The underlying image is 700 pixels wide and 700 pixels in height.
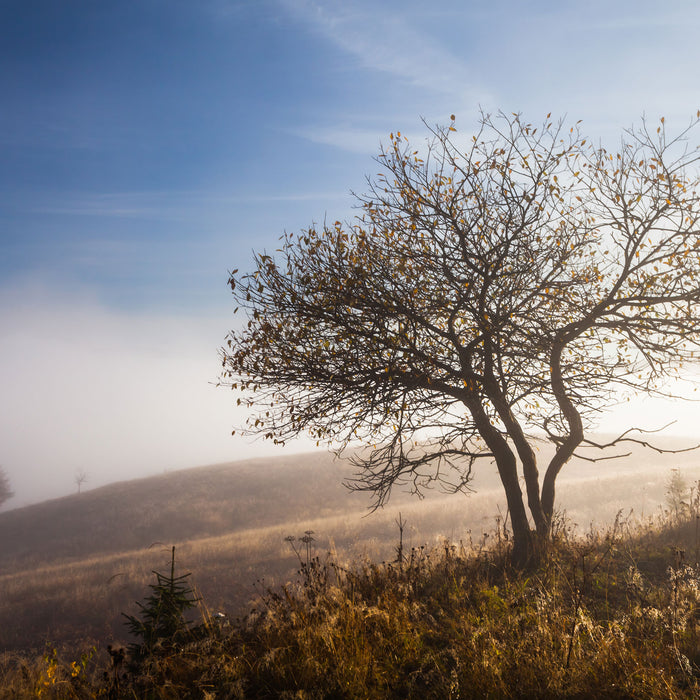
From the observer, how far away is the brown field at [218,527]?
1933 cm

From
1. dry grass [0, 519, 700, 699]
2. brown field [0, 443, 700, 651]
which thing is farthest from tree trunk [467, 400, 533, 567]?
brown field [0, 443, 700, 651]

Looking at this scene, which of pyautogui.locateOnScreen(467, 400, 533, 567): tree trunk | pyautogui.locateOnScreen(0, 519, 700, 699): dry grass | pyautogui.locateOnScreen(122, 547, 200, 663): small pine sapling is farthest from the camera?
pyautogui.locateOnScreen(467, 400, 533, 567): tree trunk

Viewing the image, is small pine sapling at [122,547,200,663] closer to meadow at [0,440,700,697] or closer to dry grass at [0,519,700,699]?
dry grass at [0,519,700,699]

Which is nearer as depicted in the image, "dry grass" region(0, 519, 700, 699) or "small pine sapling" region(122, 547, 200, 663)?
"dry grass" region(0, 519, 700, 699)

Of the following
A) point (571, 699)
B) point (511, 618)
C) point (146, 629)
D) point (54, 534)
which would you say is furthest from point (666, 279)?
point (54, 534)

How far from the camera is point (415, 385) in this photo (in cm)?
852

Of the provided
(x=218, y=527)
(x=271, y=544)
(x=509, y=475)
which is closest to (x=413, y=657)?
(x=509, y=475)

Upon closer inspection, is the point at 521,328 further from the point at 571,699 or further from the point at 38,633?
the point at 38,633

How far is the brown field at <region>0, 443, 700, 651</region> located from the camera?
63.4ft

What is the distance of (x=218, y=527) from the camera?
119 ft

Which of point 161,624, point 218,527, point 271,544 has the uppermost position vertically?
point 161,624

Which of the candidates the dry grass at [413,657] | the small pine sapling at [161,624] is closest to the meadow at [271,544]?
the dry grass at [413,657]

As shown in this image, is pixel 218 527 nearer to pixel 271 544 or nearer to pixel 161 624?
pixel 271 544

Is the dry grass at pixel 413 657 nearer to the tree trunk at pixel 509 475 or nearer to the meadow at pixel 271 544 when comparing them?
the meadow at pixel 271 544
